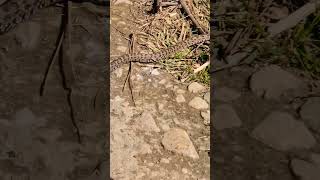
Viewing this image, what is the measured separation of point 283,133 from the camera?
3496mm

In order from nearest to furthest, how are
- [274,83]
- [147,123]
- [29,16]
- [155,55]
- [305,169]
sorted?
1. [305,169]
2. [147,123]
3. [274,83]
4. [155,55]
5. [29,16]

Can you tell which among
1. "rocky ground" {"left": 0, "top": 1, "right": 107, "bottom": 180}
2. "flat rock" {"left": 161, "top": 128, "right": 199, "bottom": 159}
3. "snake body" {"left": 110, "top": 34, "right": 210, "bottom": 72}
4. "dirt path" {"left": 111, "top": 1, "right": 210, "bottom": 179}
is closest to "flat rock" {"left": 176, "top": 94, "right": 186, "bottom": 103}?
"dirt path" {"left": 111, "top": 1, "right": 210, "bottom": 179}

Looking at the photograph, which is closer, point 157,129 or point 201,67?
point 157,129

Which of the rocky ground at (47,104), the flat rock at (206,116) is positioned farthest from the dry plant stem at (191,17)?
the flat rock at (206,116)

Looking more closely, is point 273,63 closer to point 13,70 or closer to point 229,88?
point 229,88

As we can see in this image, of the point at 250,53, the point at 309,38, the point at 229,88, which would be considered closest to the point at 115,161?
the point at 229,88

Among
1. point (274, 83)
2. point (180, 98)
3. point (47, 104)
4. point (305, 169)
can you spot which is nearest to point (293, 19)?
point (274, 83)

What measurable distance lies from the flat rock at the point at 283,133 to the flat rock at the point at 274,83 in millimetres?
181

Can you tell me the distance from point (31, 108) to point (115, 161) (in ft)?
2.03

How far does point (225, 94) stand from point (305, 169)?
2.29ft

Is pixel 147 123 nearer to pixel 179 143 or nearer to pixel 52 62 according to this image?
pixel 179 143

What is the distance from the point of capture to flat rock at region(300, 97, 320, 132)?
3.56 m

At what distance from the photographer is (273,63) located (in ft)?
12.9

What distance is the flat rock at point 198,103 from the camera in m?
3.66
